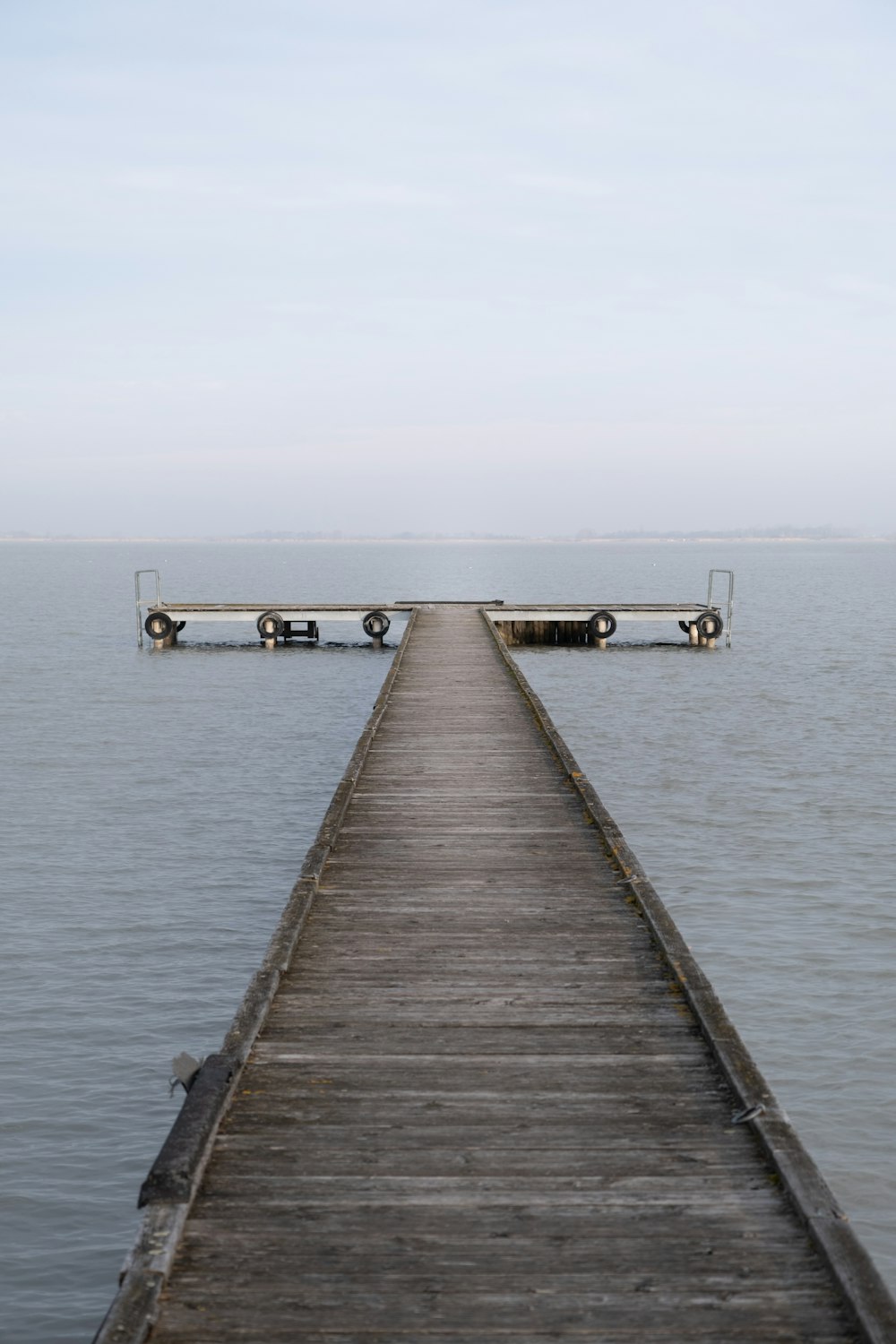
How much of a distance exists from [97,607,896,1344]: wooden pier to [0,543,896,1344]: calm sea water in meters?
1.87

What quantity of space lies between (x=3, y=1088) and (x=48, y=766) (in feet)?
42.8

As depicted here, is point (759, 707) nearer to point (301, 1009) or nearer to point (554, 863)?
point (554, 863)

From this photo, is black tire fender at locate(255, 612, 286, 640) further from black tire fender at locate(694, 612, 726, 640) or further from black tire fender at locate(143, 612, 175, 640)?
black tire fender at locate(694, 612, 726, 640)

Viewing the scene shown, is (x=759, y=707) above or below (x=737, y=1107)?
below

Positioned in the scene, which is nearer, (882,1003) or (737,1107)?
(737,1107)

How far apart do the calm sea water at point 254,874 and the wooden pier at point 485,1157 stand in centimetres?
187

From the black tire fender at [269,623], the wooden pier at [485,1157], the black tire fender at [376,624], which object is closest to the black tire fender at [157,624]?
the black tire fender at [269,623]

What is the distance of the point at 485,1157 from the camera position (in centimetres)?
482

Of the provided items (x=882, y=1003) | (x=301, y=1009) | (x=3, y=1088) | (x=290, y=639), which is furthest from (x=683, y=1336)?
(x=290, y=639)

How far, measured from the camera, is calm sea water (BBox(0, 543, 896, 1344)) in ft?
25.0

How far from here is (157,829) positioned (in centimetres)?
1623

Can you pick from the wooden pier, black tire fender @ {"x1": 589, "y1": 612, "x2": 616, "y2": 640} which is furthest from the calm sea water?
black tire fender @ {"x1": 589, "y1": 612, "x2": 616, "y2": 640}

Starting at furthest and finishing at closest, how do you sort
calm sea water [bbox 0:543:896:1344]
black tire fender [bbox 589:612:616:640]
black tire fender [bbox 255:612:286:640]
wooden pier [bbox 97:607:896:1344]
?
black tire fender [bbox 255:612:286:640], black tire fender [bbox 589:612:616:640], calm sea water [bbox 0:543:896:1344], wooden pier [bbox 97:607:896:1344]

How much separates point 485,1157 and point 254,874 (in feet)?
31.5
